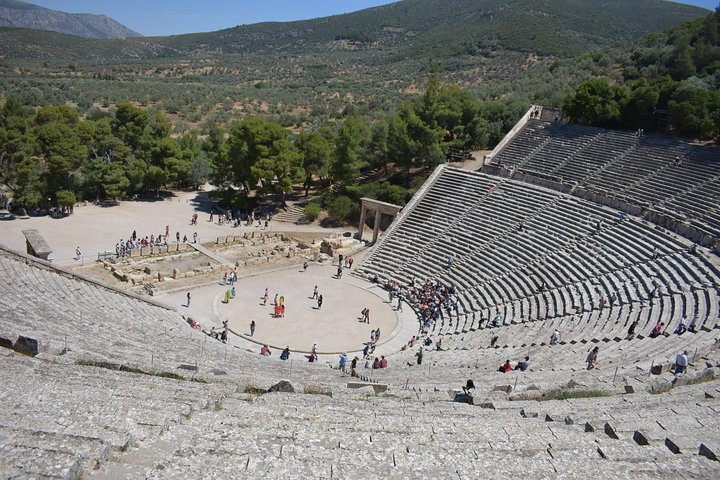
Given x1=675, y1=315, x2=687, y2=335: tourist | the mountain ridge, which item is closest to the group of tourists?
x1=675, y1=315, x2=687, y2=335: tourist

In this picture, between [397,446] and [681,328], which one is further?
[681,328]

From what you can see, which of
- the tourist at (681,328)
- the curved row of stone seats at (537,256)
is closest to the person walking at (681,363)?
the tourist at (681,328)

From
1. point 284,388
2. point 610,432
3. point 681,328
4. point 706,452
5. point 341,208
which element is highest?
point 706,452

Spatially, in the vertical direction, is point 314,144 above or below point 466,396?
→ above

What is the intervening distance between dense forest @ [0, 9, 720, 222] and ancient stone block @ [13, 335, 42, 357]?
2759 cm

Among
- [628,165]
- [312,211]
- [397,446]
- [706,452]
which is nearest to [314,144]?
[312,211]

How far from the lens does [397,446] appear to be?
8.60m

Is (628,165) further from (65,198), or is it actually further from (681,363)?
(65,198)

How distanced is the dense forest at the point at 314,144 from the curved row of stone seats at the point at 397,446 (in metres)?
28.2

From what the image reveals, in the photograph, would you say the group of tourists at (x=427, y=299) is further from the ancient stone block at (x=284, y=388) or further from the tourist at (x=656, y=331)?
the ancient stone block at (x=284, y=388)

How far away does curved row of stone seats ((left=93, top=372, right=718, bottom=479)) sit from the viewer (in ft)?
25.4

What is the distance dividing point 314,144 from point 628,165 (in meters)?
22.5

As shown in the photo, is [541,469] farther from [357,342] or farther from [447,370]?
[357,342]

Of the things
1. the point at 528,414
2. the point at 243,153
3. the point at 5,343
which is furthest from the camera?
the point at 243,153
